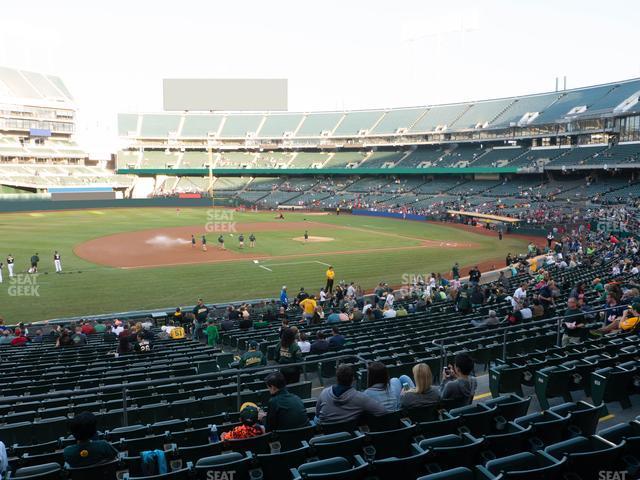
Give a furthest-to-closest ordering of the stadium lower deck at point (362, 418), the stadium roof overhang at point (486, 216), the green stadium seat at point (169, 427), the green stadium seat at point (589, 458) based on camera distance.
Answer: the stadium roof overhang at point (486, 216) → the green stadium seat at point (169, 427) → the stadium lower deck at point (362, 418) → the green stadium seat at point (589, 458)

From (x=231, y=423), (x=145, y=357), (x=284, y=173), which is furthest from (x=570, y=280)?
(x=284, y=173)

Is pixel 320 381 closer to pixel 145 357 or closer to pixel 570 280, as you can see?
pixel 145 357

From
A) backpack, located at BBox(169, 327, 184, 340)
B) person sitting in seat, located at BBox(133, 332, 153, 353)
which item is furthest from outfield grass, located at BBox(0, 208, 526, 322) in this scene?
person sitting in seat, located at BBox(133, 332, 153, 353)

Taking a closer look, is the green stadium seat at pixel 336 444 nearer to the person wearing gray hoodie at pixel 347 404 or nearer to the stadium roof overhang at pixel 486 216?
the person wearing gray hoodie at pixel 347 404

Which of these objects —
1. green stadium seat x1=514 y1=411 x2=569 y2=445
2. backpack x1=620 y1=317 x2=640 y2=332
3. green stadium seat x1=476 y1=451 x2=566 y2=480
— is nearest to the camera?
green stadium seat x1=476 y1=451 x2=566 y2=480

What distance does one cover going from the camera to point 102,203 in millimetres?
77000

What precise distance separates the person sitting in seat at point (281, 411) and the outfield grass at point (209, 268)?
19375mm

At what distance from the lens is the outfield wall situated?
6925cm

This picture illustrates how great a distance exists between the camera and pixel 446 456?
200 inches

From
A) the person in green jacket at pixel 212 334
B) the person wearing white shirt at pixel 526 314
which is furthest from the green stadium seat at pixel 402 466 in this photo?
the person in green jacket at pixel 212 334

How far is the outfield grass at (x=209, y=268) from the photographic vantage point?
993 inches

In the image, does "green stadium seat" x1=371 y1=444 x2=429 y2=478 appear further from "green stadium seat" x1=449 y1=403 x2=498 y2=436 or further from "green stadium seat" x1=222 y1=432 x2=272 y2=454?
"green stadium seat" x1=222 y1=432 x2=272 y2=454

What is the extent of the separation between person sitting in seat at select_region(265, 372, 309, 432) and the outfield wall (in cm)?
7465

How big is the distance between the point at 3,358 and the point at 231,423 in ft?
32.6
